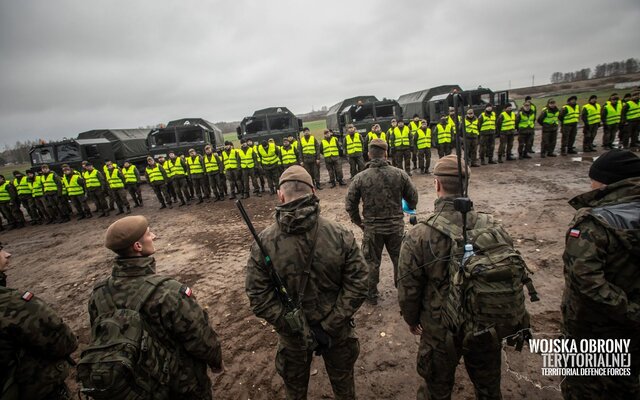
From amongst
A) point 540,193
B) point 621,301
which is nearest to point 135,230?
point 621,301

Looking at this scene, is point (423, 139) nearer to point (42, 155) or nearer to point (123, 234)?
point (123, 234)

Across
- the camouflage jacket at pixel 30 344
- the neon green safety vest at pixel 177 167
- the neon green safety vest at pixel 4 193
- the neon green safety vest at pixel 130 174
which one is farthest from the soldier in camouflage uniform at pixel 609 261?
the neon green safety vest at pixel 4 193

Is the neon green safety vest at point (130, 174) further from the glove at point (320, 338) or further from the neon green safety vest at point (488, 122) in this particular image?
the neon green safety vest at point (488, 122)

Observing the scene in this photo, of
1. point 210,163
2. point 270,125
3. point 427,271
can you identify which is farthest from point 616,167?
point 270,125

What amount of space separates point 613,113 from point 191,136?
17.4 m

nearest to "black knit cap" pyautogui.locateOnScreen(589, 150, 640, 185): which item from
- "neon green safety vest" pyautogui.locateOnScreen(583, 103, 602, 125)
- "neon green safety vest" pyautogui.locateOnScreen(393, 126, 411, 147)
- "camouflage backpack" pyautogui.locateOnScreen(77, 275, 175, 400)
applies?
"camouflage backpack" pyautogui.locateOnScreen(77, 275, 175, 400)

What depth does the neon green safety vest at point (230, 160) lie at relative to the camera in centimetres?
1035

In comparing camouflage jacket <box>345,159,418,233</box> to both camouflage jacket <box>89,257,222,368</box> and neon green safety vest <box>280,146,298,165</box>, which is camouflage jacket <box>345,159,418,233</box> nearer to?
camouflage jacket <box>89,257,222,368</box>

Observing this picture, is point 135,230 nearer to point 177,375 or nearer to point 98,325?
point 98,325

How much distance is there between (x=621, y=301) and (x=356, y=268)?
153cm

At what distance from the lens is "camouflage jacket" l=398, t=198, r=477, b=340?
1821 mm

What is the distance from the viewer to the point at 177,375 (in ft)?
5.91

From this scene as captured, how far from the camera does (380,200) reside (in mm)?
3490

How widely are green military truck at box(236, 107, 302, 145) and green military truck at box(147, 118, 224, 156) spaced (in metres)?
1.60
